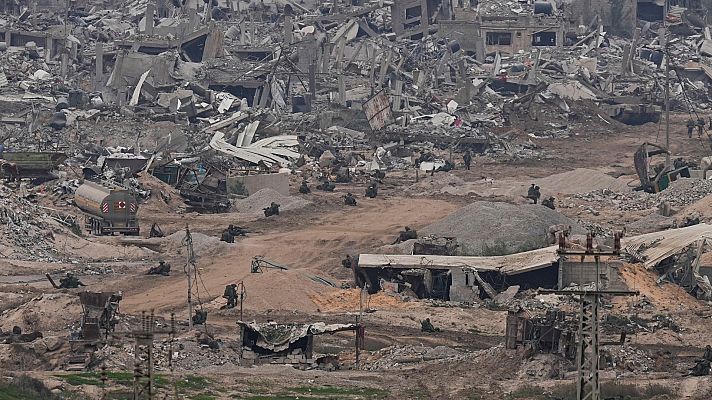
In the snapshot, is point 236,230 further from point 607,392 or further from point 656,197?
point 607,392

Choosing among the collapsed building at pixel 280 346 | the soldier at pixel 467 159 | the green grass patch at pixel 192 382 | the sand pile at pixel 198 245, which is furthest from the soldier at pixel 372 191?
the green grass patch at pixel 192 382

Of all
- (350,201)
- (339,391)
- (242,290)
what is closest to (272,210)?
(350,201)

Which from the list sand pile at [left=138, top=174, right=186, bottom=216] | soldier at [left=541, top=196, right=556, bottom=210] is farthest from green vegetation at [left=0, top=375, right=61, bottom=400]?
soldier at [left=541, top=196, right=556, bottom=210]

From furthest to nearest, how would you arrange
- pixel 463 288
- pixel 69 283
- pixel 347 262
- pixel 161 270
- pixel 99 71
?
pixel 99 71
pixel 347 262
pixel 161 270
pixel 69 283
pixel 463 288

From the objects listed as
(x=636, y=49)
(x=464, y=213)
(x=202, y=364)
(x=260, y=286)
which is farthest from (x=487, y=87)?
(x=202, y=364)

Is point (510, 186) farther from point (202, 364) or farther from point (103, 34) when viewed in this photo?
point (103, 34)

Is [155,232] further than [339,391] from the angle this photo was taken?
Yes

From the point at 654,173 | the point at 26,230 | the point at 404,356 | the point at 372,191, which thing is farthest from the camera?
the point at 654,173

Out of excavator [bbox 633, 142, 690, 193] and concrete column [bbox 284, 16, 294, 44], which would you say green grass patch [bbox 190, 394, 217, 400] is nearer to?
excavator [bbox 633, 142, 690, 193]
